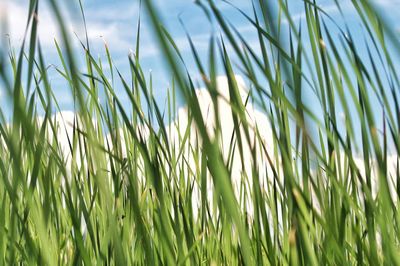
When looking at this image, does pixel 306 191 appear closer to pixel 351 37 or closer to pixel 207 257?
pixel 351 37

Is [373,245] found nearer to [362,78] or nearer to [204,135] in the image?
[362,78]

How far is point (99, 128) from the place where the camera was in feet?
4.63

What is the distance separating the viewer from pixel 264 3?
→ 0.62 metres

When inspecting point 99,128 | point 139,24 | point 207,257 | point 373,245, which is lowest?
point 373,245

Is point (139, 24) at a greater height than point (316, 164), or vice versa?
point (139, 24)

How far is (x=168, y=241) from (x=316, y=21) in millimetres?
357

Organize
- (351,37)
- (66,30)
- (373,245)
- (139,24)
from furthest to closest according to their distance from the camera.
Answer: (139,24) < (351,37) < (373,245) < (66,30)

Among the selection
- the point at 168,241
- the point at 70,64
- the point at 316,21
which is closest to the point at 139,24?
the point at 316,21

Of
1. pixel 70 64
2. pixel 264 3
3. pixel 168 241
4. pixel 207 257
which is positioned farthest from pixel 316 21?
pixel 207 257

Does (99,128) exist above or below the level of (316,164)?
above

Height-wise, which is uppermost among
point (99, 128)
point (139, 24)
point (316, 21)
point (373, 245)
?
point (139, 24)

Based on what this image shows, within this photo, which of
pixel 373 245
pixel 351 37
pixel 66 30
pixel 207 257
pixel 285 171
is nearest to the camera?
pixel 66 30

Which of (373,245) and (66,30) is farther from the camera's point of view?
(373,245)

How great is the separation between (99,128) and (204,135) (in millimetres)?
1013
